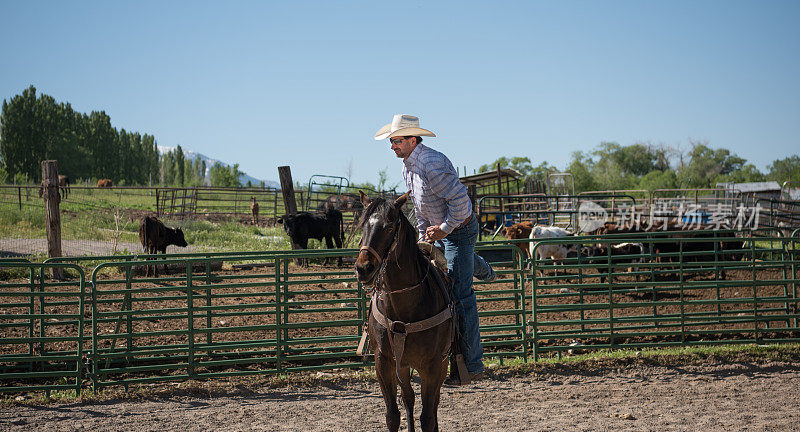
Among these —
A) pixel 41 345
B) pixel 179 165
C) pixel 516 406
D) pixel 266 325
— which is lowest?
pixel 516 406

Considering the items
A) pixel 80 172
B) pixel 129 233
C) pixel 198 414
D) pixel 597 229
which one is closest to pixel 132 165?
pixel 80 172

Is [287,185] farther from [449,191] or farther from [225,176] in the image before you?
[225,176]

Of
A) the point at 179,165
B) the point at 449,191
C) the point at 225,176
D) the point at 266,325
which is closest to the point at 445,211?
the point at 449,191

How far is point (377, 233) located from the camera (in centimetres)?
340

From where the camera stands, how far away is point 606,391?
629cm

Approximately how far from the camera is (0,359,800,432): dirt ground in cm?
523

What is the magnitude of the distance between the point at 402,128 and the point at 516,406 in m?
3.42

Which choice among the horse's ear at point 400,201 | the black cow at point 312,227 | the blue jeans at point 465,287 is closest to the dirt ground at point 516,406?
the blue jeans at point 465,287

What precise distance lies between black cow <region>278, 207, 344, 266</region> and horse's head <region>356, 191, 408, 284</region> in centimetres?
1128

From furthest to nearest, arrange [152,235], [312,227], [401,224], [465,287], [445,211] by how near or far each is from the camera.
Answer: [312,227]
[152,235]
[465,287]
[445,211]
[401,224]

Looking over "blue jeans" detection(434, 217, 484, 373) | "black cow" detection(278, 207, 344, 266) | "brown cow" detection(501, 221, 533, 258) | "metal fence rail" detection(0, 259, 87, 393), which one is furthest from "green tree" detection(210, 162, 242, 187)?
"blue jeans" detection(434, 217, 484, 373)

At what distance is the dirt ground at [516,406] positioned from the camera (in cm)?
523

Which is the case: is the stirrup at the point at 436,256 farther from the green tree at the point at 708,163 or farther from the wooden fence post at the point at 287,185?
the green tree at the point at 708,163

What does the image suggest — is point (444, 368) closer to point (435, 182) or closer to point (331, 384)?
point (435, 182)
